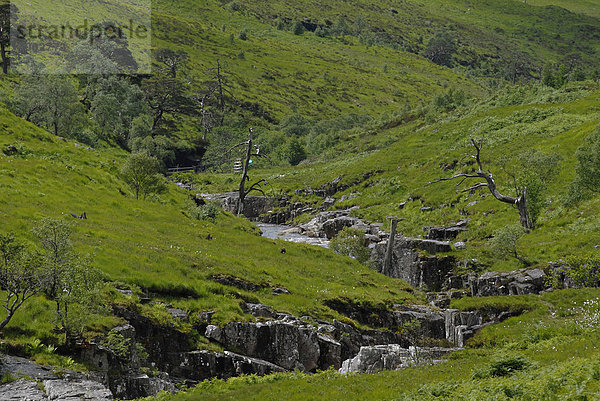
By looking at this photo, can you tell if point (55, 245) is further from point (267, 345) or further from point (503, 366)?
point (503, 366)

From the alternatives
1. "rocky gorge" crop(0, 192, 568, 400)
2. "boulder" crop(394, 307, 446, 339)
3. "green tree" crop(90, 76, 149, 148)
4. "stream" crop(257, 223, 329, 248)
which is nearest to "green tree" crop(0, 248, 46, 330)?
"rocky gorge" crop(0, 192, 568, 400)

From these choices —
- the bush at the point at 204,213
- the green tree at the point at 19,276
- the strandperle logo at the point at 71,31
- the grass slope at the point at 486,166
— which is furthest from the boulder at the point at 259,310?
the strandperle logo at the point at 71,31

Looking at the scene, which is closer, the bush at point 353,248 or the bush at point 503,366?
the bush at point 503,366

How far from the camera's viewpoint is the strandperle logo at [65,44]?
141375 millimetres

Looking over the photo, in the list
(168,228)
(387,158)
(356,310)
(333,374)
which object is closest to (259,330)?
(333,374)

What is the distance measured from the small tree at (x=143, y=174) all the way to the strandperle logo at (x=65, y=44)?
95491 mm

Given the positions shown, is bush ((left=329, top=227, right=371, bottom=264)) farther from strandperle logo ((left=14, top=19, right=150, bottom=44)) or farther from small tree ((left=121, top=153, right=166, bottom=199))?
strandperle logo ((left=14, top=19, right=150, bottom=44))

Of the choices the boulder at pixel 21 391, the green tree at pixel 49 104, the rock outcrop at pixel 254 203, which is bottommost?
the rock outcrop at pixel 254 203

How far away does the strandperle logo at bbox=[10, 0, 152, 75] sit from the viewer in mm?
141375

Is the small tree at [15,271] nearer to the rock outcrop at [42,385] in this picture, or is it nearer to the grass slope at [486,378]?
the rock outcrop at [42,385]

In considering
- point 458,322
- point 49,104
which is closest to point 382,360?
point 458,322

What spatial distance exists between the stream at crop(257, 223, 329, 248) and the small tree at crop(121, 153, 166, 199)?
67.0 ft

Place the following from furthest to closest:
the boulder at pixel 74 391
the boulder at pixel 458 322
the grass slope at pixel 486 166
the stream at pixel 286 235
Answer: the stream at pixel 286 235 < the grass slope at pixel 486 166 < the boulder at pixel 458 322 < the boulder at pixel 74 391

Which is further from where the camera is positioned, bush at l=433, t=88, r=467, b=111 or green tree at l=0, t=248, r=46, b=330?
bush at l=433, t=88, r=467, b=111
